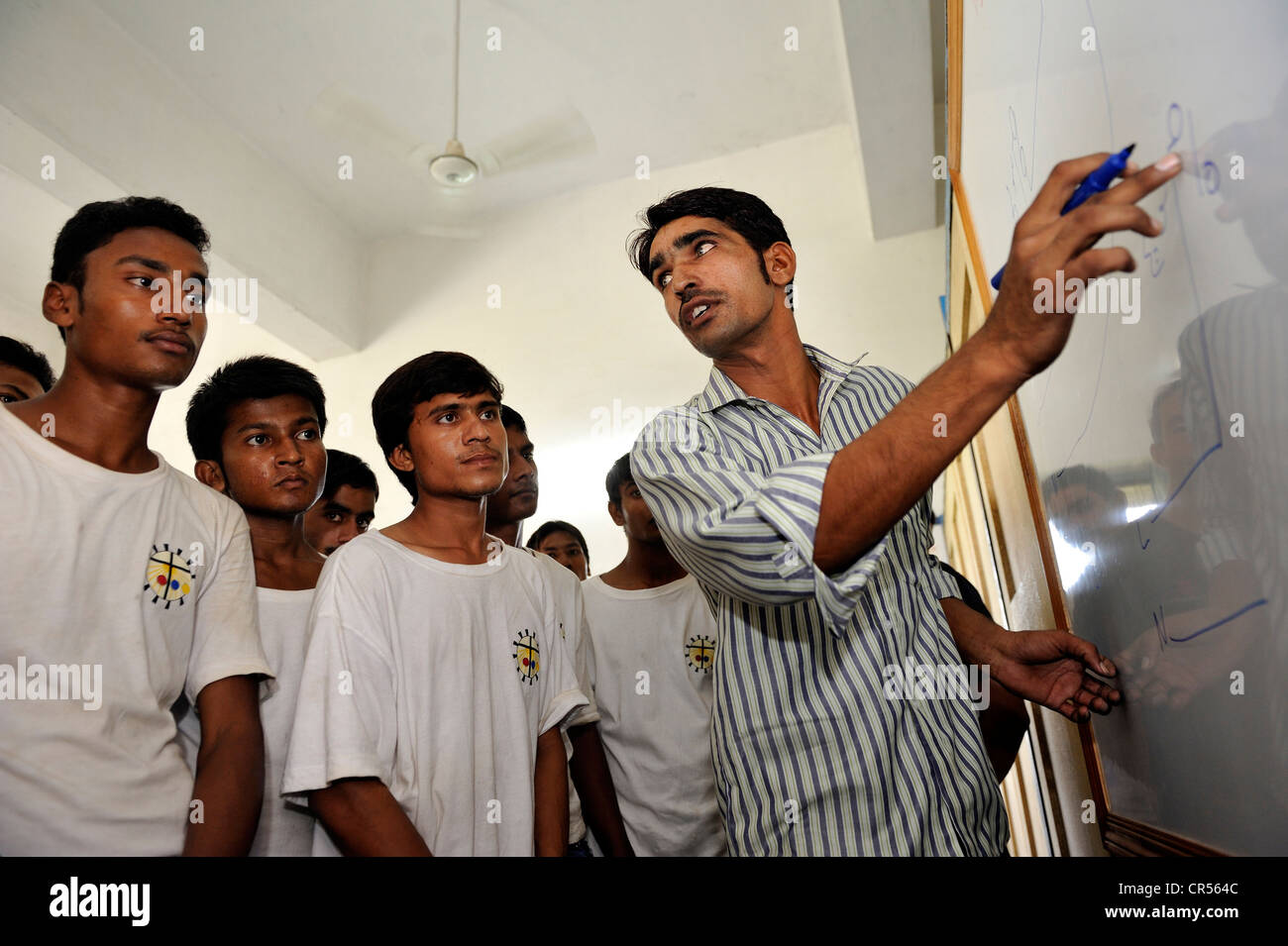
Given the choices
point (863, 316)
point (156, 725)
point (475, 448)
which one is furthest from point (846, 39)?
point (156, 725)

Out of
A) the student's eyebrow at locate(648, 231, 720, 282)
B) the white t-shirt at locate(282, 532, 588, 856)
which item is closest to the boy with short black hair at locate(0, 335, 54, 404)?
the white t-shirt at locate(282, 532, 588, 856)

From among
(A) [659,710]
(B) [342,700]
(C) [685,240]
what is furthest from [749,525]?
(A) [659,710]

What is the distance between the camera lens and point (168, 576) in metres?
1.13

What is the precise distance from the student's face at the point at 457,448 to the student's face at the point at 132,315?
406 mm

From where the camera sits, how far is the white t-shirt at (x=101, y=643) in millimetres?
937

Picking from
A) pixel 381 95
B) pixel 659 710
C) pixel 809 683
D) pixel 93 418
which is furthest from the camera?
pixel 381 95

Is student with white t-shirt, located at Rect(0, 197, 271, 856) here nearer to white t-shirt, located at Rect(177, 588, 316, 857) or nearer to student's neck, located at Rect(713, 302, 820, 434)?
white t-shirt, located at Rect(177, 588, 316, 857)

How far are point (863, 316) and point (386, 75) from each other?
2326 millimetres

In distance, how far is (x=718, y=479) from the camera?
2.72ft

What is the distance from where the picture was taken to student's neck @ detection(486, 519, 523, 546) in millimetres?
2150

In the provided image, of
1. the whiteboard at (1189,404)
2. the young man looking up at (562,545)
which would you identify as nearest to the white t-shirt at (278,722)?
the whiteboard at (1189,404)

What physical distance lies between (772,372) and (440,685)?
635 mm

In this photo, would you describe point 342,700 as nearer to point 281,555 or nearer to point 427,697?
point 427,697
